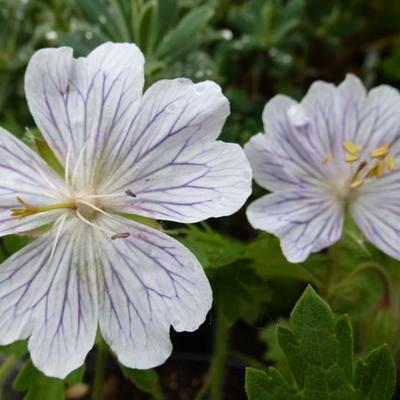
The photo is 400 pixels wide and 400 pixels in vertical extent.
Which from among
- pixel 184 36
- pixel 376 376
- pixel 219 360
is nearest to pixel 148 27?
pixel 184 36

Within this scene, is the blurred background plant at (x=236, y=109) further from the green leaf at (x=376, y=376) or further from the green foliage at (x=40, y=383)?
the green leaf at (x=376, y=376)

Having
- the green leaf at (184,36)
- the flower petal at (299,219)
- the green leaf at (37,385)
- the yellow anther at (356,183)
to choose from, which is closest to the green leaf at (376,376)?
the flower petal at (299,219)

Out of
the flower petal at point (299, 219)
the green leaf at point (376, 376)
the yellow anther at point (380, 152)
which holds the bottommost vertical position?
the green leaf at point (376, 376)

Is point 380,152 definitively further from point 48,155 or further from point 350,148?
point 48,155

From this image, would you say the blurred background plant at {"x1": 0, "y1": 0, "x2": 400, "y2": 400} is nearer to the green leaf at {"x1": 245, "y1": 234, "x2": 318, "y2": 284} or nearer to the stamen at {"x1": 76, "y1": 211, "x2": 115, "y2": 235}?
the green leaf at {"x1": 245, "y1": 234, "x2": 318, "y2": 284}

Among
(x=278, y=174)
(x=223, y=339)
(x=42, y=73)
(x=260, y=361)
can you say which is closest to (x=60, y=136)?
(x=42, y=73)

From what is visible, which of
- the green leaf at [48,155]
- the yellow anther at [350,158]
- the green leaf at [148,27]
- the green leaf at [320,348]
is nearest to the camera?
the green leaf at [320,348]
